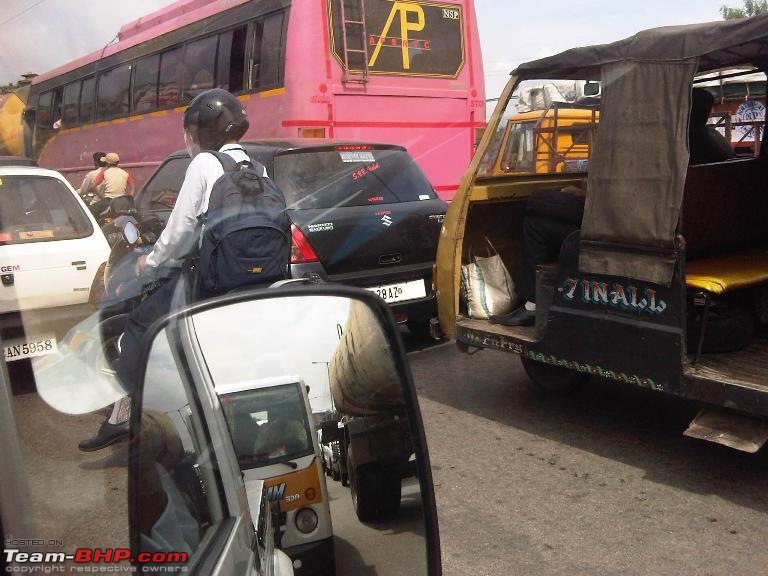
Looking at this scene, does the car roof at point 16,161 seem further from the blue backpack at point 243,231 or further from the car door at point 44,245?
the blue backpack at point 243,231

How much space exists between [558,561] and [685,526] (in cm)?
63

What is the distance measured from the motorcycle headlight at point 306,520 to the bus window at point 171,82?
72.1 inches

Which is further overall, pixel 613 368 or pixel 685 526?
pixel 613 368

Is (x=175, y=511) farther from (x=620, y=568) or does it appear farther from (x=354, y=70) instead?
(x=354, y=70)

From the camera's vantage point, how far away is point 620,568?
2893 millimetres

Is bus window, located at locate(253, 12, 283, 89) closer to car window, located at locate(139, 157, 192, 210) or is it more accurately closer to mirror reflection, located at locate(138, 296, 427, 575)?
car window, located at locate(139, 157, 192, 210)

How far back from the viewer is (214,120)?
8.75 feet

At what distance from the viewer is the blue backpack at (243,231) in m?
2.07

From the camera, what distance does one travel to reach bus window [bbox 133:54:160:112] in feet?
7.75

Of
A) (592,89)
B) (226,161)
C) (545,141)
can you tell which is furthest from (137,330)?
(545,141)

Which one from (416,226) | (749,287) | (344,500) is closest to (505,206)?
(416,226)

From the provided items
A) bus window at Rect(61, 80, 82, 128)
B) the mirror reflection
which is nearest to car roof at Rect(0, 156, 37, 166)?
bus window at Rect(61, 80, 82, 128)

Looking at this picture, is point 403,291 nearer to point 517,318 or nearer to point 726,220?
point 517,318

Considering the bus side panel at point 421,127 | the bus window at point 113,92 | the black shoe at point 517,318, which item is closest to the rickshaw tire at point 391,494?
the bus window at point 113,92
